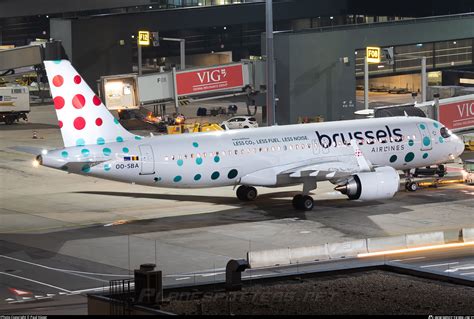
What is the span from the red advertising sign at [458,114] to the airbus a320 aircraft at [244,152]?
16070 mm

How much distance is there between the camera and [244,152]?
66.9 m

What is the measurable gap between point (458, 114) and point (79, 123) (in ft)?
120

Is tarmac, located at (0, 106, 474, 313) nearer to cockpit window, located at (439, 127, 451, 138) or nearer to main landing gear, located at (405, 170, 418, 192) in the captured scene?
main landing gear, located at (405, 170, 418, 192)

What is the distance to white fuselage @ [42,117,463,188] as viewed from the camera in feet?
206

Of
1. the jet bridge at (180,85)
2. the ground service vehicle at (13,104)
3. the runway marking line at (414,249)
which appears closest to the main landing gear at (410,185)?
the runway marking line at (414,249)

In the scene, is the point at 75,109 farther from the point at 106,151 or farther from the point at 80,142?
the point at 106,151

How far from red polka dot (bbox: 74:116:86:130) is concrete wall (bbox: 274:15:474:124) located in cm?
4383

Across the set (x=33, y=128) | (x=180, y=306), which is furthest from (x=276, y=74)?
(x=180, y=306)

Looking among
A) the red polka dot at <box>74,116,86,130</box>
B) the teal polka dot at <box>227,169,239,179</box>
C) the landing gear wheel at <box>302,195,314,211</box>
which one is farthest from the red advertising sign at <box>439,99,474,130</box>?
the red polka dot at <box>74,116,86,130</box>

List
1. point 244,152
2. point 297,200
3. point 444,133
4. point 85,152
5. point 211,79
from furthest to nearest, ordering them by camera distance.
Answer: point 211,79 → point 444,133 → point 297,200 → point 244,152 → point 85,152

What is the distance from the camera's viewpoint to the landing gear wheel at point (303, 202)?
67.2 meters

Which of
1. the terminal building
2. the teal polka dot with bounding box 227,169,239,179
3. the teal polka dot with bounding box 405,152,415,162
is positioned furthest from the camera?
the terminal building

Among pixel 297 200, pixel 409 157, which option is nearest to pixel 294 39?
pixel 409 157

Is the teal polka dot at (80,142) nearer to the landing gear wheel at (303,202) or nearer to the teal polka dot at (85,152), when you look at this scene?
the teal polka dot at (85,152)
